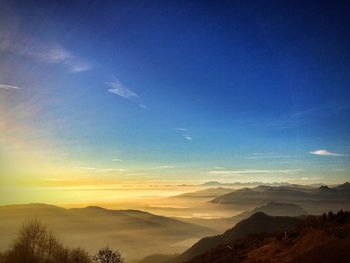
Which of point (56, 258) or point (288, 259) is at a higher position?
point (288, 259)

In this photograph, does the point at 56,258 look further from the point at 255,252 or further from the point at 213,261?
the point at 255,252

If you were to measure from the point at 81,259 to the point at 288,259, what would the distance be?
52.7 meters

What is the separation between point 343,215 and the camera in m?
45.2

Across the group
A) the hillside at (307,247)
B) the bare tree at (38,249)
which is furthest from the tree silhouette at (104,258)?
the hillside at (307,247)

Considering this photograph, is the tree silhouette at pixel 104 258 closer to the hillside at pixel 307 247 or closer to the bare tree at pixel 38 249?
the bare tree at pixel 38 249

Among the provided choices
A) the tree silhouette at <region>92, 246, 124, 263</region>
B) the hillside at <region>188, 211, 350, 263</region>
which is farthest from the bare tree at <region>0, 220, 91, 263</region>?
the hillside at <region>188, 211, 350, 263</region>

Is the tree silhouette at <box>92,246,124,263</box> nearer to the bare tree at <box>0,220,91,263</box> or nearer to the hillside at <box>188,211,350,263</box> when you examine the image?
the bare tree at <box>0,220,91,263</box>

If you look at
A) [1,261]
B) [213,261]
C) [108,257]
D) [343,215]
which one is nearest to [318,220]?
[343,215]

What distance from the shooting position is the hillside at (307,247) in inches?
1187

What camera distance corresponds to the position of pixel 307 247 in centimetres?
3459

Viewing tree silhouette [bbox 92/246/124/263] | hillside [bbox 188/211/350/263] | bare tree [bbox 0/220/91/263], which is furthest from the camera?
tree silhouette [bbox 92/246/124/263]

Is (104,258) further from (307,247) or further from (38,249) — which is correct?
(307,247)

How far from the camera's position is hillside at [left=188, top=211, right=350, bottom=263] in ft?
98.9

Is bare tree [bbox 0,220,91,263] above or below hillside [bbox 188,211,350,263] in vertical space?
below
